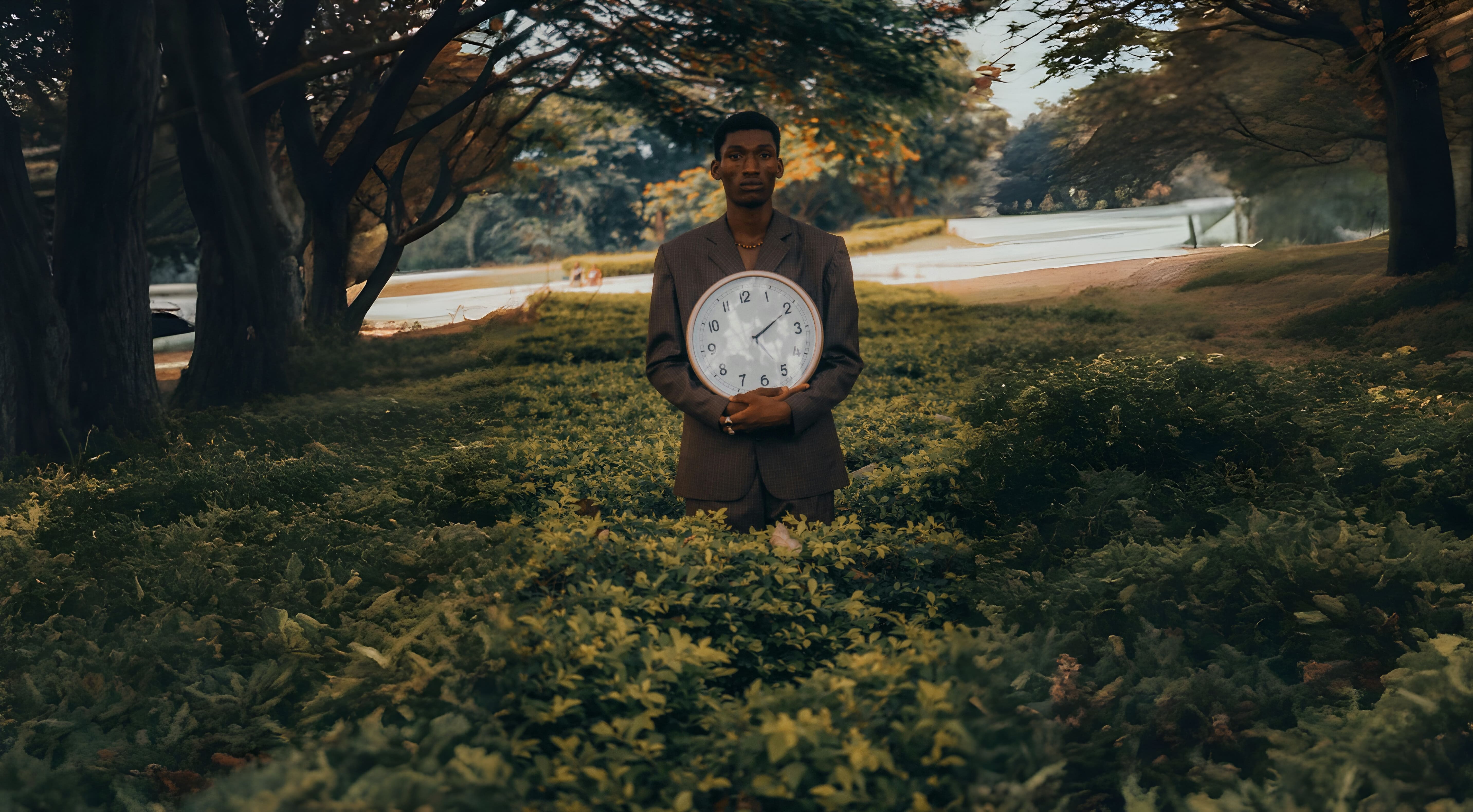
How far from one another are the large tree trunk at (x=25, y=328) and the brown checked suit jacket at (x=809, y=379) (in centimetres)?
513

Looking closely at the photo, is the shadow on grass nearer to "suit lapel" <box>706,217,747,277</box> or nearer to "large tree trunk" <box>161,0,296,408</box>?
"suit lapel" <box>706,217,747,277</box>

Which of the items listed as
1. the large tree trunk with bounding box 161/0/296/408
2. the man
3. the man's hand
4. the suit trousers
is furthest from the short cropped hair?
the large tree trunk with bounding box 161/0/296/408


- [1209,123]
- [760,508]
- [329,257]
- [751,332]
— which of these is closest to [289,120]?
[329,257]

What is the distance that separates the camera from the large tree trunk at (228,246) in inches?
305

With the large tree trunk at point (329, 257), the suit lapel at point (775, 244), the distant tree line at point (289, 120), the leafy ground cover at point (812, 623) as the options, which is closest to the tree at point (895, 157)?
the distant tree line at point (289, 120)

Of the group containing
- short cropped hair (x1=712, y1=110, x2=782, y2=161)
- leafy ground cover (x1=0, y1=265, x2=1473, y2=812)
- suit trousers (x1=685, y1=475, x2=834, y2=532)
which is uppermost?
short cropped hair (x1=712, y1=110, x2=782, y2=161)

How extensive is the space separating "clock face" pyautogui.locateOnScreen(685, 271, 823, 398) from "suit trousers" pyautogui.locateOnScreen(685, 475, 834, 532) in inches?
16.2

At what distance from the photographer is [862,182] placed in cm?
1139

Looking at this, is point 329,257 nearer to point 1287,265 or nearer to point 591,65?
point 591,65

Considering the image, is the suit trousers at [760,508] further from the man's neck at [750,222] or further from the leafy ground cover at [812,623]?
the man's neck at [750,222]

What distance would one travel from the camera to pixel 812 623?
3.24m

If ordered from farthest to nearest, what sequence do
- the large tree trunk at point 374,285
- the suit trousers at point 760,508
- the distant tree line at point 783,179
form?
the distant tree line at point 783,179 < the large tree trunk at point 374,285 < the suit trousers at point 760,508

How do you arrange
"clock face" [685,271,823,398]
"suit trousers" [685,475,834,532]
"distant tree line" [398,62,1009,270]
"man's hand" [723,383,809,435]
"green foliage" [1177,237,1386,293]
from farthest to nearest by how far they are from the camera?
"distant tree line" [398,62,1009,270], "green foliage" [1177,237,1386,293], "suit trousers" [685,475,834,532], "clock face" [685,271,823,398], "man's hand" [723,383,809,435]

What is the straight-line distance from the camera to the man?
11.7ft
